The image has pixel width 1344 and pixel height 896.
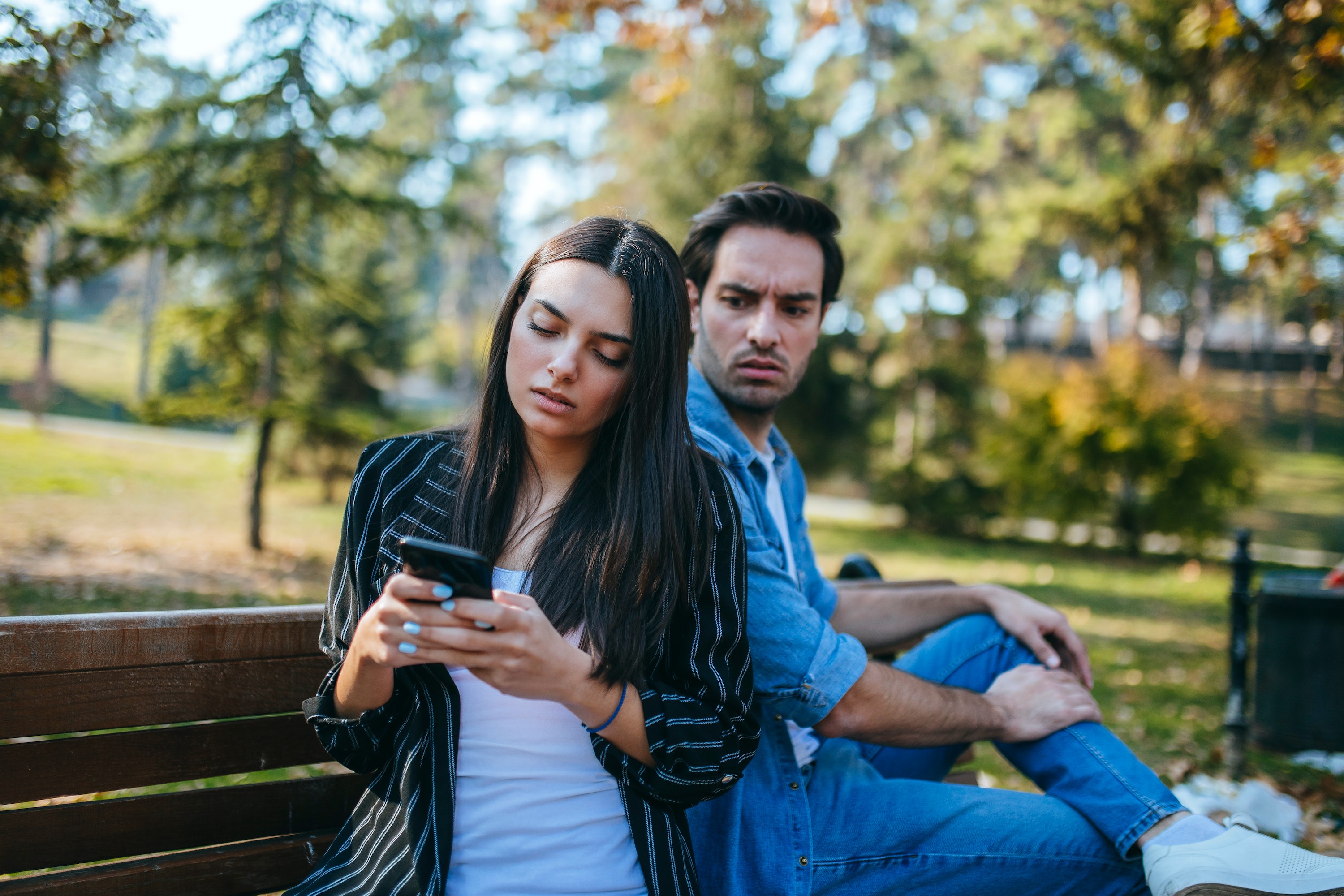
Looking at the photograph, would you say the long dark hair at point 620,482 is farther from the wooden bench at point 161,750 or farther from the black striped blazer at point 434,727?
the wooden bench at point 161,750

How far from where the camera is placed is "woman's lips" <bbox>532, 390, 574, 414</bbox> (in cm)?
179

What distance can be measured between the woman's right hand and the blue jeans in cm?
113

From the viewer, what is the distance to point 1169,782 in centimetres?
451

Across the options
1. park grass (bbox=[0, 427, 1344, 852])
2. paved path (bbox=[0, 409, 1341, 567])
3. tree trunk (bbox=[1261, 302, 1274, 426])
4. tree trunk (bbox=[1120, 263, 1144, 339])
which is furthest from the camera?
tree trunk (bbox=[1261, 302, 1274, 426])

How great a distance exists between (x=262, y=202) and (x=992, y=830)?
28.4 ft

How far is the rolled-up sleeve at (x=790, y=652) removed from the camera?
80.2 inches

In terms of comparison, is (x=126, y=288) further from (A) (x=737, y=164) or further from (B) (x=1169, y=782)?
(B) (x=1169, y=782)

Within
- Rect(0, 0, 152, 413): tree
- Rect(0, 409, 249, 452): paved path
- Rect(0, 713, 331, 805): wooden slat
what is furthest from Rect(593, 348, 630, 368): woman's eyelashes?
Rect(0, 409, 249, 452): paved path

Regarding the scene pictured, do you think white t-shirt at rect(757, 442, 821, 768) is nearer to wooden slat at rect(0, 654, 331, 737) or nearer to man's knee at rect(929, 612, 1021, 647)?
man's knee at rect(929, 612, 1021, 647)

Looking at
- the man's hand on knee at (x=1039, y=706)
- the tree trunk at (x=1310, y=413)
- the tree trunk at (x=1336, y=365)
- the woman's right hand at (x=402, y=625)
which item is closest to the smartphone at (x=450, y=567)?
the woman's right hand at (x=402, y=625)

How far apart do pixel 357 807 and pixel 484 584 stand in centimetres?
77

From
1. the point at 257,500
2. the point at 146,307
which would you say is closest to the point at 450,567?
the point at 257,500

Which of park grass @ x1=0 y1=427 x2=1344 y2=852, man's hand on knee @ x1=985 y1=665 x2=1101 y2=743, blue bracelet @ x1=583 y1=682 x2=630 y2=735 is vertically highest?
blue bracelet @ x1=583 y1=682 x2=630 y2=735

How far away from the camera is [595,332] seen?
5.87 ft
